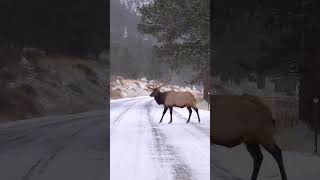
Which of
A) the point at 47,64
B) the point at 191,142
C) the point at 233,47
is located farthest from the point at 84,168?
the point at 47,64

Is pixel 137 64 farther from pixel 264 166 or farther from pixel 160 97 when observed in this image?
pixel 264 166

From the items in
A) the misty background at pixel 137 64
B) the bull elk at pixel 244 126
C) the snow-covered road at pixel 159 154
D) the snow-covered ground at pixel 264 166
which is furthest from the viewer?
the misty background at pixel 137 64

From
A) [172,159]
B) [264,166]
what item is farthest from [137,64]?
[264,166]

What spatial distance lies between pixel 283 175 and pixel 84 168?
4.27m

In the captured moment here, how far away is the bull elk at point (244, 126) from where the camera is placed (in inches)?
334

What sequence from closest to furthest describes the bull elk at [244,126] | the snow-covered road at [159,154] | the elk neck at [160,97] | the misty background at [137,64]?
the bull elk at [244,126] < the snow-covered road at [159,154] < the elk neck at [160,97] < the misty background at [137,64]

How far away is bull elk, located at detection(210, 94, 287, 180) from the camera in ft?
27.8

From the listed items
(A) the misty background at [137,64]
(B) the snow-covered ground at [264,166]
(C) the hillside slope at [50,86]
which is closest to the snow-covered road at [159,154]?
(B) the snow-covered ground at [264,166]

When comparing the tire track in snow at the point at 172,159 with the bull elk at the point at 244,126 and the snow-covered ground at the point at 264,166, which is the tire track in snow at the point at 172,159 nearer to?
the snow-covered ground at the point at 264,166

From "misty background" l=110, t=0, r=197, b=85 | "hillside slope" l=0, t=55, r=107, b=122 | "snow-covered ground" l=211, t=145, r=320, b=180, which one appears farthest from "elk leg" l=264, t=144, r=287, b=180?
"misty background" l=110, t=0, r=197, b=85

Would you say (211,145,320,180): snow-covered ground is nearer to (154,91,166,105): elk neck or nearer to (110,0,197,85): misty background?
(154,91,166,105): elk neck

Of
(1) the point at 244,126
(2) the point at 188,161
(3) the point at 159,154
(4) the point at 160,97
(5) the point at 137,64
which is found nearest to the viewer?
(1) the point at 244,126

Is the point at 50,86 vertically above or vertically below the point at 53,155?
above

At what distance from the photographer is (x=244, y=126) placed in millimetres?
8508
